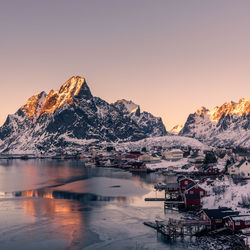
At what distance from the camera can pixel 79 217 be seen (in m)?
47.8

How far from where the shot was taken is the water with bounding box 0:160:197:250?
37688 millimetres

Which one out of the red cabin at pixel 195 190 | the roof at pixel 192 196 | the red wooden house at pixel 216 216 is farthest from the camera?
the red cabin at pixel 195 190

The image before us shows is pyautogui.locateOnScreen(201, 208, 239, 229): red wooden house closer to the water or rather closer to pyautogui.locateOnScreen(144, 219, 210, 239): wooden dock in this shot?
pyautogui.locateOnScreen(144, 219, 210, 239): wooden dock

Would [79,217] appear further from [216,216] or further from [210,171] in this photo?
[210,171]

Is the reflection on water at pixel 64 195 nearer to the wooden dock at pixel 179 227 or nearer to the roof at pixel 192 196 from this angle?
the roof at pixel 192 196

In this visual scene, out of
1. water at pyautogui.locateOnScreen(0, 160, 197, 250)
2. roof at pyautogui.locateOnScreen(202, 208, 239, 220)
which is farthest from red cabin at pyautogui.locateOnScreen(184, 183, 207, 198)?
roof at pyautogui.locateOnScreen(202, 208, 239, 220)

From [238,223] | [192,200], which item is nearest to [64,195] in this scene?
[192,200]

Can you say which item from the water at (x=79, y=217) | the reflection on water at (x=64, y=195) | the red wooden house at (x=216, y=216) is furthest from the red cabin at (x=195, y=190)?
the red wooden house at (x=216, y=216)

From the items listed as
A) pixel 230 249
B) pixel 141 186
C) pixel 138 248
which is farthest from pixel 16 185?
pixel 230 249

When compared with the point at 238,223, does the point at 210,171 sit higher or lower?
higher

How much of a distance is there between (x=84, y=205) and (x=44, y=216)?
8361mm

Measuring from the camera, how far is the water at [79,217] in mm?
Answer: 37688

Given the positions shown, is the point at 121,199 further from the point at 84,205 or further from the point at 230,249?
the point at 230,249

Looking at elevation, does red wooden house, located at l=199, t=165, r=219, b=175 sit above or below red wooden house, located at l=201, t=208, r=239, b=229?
above
